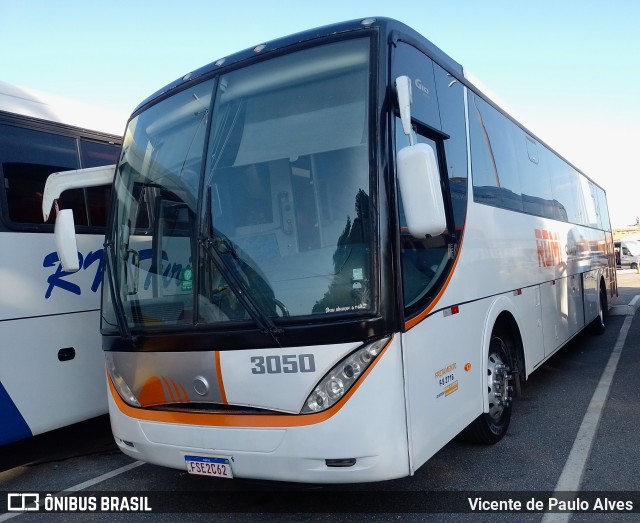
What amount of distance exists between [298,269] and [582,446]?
2.99 m

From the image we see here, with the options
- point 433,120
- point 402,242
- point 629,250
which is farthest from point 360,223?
point 629,250

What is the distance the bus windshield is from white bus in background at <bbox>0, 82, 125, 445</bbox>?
1166 mm

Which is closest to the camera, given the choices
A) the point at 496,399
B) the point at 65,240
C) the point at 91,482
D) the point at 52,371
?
the point at 65,240

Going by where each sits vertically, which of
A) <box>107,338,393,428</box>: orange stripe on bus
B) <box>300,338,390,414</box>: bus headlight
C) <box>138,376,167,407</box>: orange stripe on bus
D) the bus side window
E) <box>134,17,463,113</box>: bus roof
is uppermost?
<box>134,17,463,113</box>: bus roof

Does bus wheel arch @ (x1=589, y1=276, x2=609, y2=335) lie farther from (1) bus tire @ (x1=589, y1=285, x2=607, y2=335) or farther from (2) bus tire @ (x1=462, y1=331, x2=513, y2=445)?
(2) bus tire @ (x1=462, y1=331, x2=513, y2=445)

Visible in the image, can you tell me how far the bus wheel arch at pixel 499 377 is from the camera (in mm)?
4930

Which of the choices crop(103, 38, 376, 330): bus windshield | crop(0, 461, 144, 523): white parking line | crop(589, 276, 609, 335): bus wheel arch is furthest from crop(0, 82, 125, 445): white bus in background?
crop(589, 276, 609, 335): bus wheel arch

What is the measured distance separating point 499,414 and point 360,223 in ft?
8.50

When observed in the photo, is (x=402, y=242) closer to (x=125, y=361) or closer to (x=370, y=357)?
(x=370, y=357)

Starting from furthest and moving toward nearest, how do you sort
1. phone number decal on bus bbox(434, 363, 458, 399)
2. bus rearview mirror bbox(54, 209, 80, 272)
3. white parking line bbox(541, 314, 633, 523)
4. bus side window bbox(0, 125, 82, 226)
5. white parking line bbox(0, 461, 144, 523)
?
bus side window bbox(0, 125, 82, 226), white parking line bbox(0, 461, 144, 523), bus rearview mirror bbox(54, 209, 80, 272), phone number decal on bus bbox(434, 363, 458, 399), white parking line bbox(541, 314, 633, 523)

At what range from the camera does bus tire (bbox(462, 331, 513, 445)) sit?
Answer: 496cm

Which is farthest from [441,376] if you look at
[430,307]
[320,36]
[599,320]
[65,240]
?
[599,320]

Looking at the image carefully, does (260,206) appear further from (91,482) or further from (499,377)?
(91,482)

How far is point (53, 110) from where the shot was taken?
19.0ft
